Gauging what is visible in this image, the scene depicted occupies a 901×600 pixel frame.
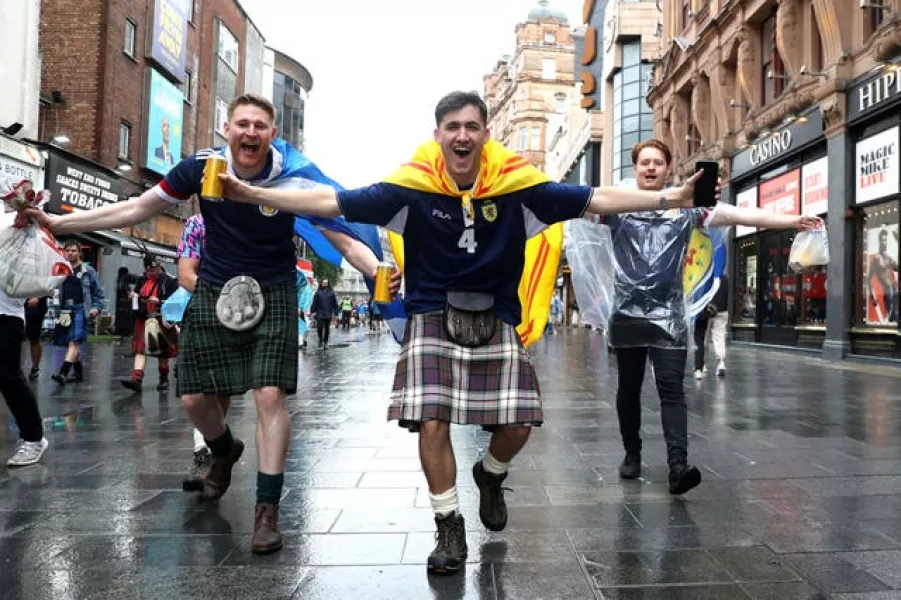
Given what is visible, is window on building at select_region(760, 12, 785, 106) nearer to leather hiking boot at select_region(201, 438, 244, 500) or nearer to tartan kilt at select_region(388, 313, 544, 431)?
tartan kilt at select_region(388, 313, 544, 431)

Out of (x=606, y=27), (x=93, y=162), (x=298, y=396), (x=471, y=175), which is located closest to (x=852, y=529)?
(x=471, y=175)

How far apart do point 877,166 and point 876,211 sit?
0.85 m

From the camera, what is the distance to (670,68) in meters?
27.4

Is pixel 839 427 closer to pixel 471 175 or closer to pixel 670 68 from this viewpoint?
pixel 471 175

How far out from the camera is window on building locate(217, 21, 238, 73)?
35094mm

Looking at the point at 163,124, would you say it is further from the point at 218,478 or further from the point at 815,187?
the point at 218,478

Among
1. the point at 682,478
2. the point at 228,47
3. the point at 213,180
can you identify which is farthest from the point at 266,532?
the point at 228,47

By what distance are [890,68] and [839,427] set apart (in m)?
9.80

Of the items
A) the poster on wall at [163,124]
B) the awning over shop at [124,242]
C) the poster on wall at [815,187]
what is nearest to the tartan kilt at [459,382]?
the poster on wall at [815,187]

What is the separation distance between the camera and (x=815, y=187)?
17.0 metres

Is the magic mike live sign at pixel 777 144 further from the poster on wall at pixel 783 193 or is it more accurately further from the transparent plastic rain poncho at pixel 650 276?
the transparent plastic rain poncho at pixel 650 276

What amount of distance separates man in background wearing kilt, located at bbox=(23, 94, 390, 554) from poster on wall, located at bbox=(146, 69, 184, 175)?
2550cm

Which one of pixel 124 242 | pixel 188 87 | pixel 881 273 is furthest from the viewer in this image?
pixel 188 87

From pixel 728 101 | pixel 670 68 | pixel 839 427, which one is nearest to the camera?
pixel 839 427
